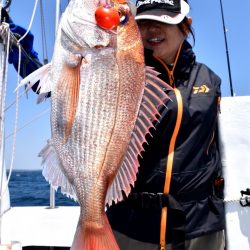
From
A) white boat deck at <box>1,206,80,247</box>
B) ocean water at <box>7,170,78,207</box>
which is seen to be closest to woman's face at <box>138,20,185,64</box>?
ocean water at <box>7,170,78,207</box>

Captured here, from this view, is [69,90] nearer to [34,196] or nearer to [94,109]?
[94,109]

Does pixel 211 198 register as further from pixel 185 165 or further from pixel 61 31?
pixel 61 31

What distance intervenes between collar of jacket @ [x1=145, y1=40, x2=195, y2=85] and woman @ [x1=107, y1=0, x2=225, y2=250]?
0.7 inches

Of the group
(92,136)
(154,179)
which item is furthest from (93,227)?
(154,179)

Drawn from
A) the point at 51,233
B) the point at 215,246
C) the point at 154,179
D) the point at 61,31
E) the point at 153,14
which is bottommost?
the point at 51,233

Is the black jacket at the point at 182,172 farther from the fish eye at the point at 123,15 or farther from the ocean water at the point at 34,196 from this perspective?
the ocean water at the point at 34,196

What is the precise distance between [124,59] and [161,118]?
593 millimetres

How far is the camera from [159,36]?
256 cm

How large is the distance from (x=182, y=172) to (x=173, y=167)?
0.07 metres

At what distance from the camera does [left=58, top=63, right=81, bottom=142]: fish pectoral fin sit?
6.25ft

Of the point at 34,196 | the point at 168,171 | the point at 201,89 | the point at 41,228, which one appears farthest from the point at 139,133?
the point at 34,196

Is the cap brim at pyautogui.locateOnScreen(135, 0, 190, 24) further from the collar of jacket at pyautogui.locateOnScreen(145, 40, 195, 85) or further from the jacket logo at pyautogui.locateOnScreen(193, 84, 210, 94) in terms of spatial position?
the jacket logo at pyautogui.locateOnScreen(193, 84, 210, 94)

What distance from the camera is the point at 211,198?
105 inches

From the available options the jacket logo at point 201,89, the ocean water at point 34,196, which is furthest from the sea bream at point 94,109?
the ocean water at point 34,196
